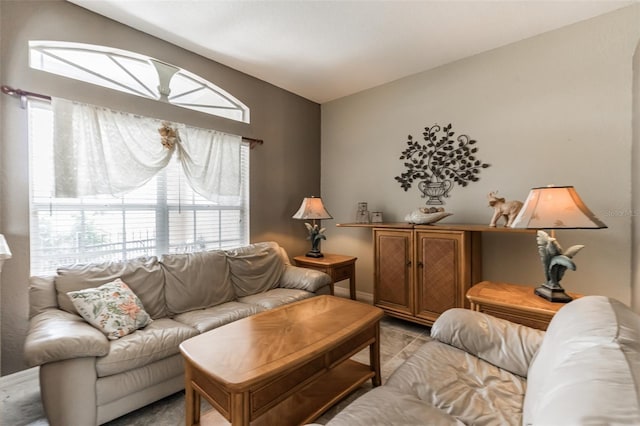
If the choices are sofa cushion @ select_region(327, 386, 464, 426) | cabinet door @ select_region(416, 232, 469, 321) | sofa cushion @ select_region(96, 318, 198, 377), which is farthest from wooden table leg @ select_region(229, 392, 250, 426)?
cabinet door @ select_region(416, 232, 469, 321)

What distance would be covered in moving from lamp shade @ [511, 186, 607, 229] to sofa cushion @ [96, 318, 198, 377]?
2342 mm

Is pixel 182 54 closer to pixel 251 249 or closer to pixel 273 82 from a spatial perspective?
pixel 273 82

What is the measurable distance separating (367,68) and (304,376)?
3142mm

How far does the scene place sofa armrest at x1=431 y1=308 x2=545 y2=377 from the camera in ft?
4.79

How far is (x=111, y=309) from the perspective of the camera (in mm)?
1889

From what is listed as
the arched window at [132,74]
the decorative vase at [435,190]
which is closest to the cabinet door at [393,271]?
the decorative vase at [435,190]

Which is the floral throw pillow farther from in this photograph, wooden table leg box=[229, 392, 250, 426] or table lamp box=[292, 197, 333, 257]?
table lamp box=[292, 197, 333, 257]

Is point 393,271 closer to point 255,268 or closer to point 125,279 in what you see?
point 255,268

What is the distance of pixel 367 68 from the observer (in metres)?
3.27

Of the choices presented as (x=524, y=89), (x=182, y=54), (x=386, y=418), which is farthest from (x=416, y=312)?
(x=182, y=54)

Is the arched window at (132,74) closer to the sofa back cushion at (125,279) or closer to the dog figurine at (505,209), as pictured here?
the sofa back cushion at (125,279)

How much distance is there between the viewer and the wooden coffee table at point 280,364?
50.6 inches

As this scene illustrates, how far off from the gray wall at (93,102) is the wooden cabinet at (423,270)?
4.69 ft

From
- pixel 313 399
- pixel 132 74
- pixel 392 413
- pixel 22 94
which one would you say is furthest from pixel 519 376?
pixel 132 74
